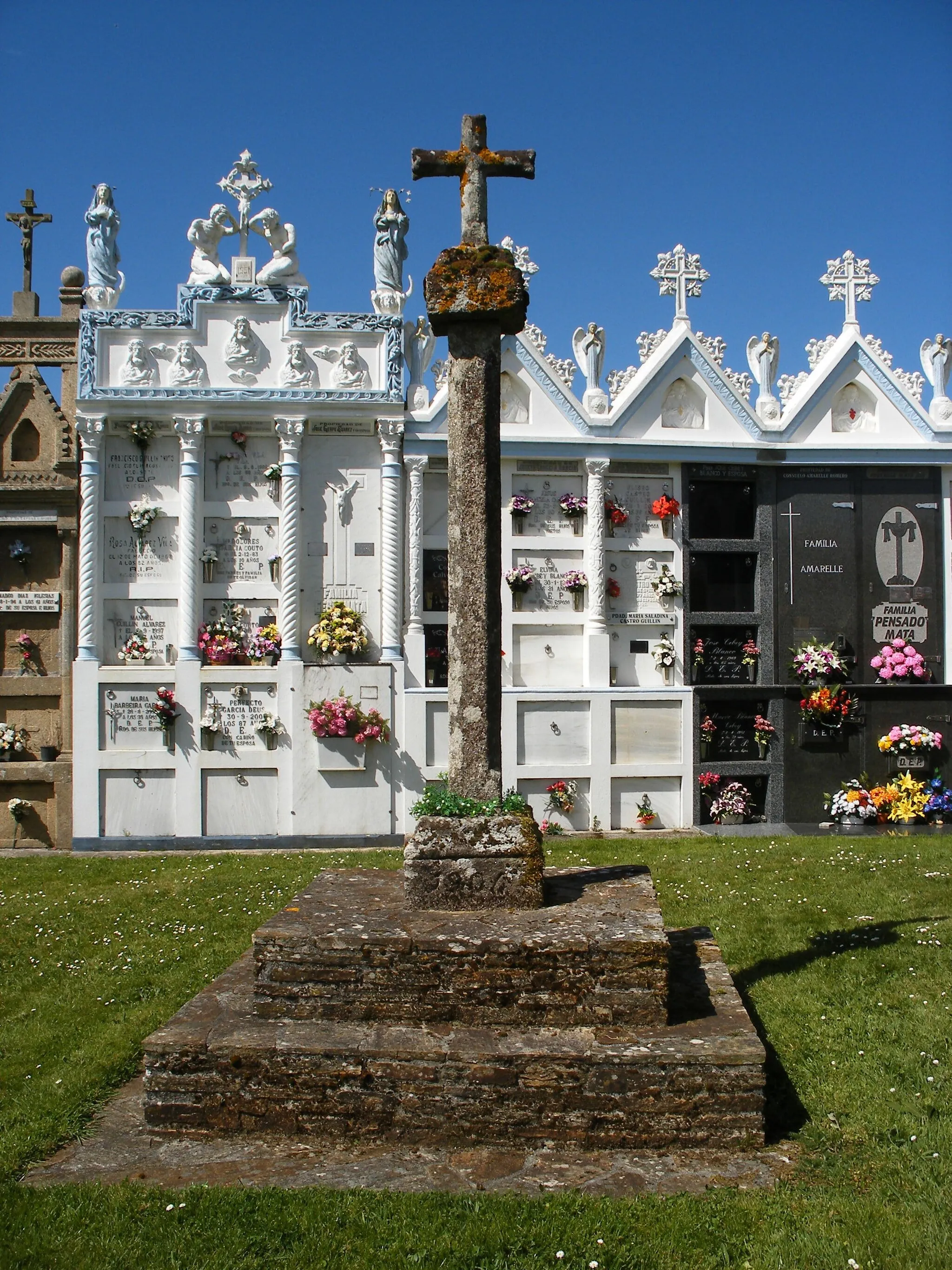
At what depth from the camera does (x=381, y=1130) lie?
4742 mm

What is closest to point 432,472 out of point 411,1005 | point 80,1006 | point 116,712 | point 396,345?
A: point 396,345

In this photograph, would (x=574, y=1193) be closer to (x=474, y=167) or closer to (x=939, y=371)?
(x=474, y=167)

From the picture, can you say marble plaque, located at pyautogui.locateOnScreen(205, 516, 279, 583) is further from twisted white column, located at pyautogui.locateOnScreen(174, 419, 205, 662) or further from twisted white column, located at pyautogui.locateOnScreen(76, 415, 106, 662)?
twisted white column, located at pyautogui.locateOnScreen(76, 415, 106, 662)

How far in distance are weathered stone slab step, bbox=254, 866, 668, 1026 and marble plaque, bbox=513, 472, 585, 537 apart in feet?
31.2

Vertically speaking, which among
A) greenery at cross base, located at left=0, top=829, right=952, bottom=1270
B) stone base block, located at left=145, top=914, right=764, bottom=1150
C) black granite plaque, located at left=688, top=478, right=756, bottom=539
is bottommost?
greenery at cross base, located at left=0, top=829, right=952, bottom=1270

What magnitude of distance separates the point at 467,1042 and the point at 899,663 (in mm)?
11049

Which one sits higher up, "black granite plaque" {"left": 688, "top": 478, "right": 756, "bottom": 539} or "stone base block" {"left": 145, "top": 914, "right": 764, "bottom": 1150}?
"black granite plaque" {"left": 688, "top": 478, "right": 756, "bottom": 539}

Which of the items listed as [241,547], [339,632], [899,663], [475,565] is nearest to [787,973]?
[475,565]

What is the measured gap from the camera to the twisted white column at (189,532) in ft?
44.5

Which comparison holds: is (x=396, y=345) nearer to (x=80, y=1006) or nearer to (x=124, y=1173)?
(x=80, y=1006)

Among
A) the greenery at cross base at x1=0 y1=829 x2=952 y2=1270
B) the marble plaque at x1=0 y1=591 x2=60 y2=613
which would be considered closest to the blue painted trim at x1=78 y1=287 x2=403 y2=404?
the marble plaque at x1=0 y1=591 x2=60 y2=613

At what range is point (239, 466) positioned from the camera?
552 inches

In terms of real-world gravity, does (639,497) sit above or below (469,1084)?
above

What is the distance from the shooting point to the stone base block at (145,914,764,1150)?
4.66 meters
